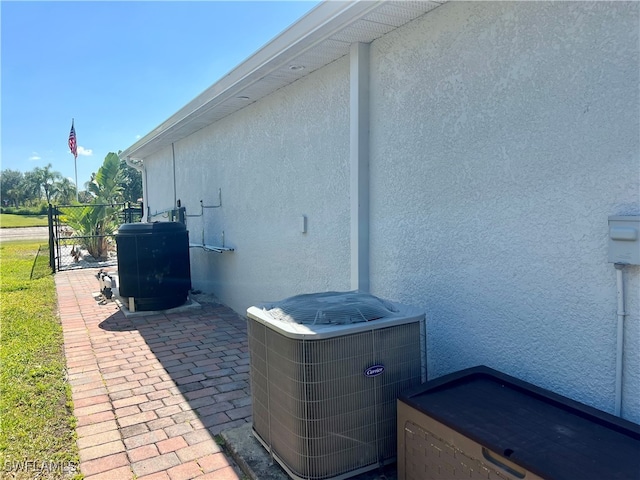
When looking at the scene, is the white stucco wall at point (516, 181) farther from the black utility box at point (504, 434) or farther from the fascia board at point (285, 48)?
the fascia board at point (285, 48)

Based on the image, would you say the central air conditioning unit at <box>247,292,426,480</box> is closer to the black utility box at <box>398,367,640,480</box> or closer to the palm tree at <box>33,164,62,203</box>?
the black utility box at <box>398,367,640,480</box>

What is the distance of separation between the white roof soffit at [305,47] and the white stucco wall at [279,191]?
0.60 ft

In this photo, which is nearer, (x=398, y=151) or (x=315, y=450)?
(x=315, y=450)

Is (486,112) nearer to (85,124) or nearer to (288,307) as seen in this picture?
(288,307)

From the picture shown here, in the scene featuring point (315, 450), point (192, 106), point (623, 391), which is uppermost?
point (192, 106)

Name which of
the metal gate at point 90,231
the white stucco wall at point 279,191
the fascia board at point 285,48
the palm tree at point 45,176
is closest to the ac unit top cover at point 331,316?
the white stucco wall at point 279,191

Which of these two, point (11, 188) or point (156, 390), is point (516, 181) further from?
point (11, 188)

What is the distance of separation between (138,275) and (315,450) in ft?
16.4

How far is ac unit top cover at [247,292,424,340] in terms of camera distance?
7.38ft

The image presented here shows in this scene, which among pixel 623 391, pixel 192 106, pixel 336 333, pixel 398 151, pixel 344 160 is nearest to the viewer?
pixel 623 391

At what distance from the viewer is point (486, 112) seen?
255 cm

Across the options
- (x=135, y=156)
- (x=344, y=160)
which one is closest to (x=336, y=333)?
(x=344, y=160)

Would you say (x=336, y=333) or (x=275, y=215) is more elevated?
(x=275, y=215)

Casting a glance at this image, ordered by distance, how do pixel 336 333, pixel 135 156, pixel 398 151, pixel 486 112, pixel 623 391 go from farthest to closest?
1. pixel 135 156
2. pixel 398 151
3. pixel 486 112
4. pixel 336 333
5. pixel 623 391
